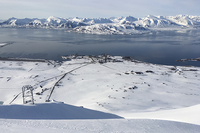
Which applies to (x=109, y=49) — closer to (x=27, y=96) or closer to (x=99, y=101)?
(x=99, y=101)

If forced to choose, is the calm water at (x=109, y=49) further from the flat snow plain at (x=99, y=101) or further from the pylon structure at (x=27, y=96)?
the pylon structure at (x=27, y=96)

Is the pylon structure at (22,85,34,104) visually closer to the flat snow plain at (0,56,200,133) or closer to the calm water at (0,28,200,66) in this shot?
the flat snow plain at (0,56,200,133)

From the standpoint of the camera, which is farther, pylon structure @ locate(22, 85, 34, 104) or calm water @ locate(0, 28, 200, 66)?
calm water @ locate(0, 28, 200, 66)

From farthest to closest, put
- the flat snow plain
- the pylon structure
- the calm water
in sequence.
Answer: the calm water < the pylon structure < the flat snow plain

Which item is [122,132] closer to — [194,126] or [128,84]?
[194,126]

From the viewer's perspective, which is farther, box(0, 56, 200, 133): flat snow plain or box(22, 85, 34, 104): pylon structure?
box(22, 85, 34, 104): pylon structure

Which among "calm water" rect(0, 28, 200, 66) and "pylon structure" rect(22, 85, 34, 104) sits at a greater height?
"calm water" rect(0, 28, 200, 66)

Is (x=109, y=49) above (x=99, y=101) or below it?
above

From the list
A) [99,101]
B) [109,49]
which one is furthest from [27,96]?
[109,49]

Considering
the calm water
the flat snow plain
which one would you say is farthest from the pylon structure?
the calm water

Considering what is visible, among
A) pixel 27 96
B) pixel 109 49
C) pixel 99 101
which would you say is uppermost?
pixel 109 49

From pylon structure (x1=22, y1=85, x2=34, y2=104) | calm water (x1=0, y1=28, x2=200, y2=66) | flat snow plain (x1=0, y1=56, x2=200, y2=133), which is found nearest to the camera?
flat snow plain (x1=0, y1=56, x2=200, y2=133)
